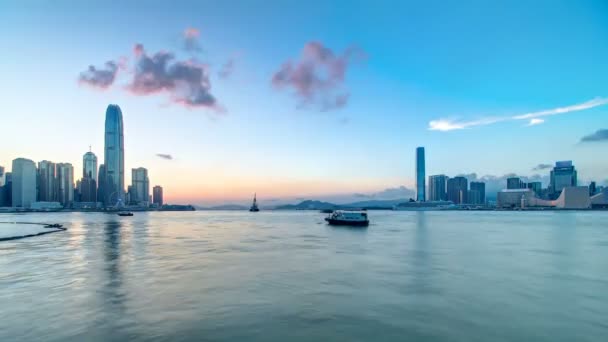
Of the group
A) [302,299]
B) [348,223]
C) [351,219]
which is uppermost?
[302,299]

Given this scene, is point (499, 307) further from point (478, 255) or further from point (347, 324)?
point (478, 255)

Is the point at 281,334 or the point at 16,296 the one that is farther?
the point at 16,296

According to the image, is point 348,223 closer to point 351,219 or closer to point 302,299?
point 351,219

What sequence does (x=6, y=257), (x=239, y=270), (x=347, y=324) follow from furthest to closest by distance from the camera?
(x=6, y=257) < (x=239, y=270) < (x=347, y=324)

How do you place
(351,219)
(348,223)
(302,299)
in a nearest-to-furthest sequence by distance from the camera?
(302,299)
(348,223)
(351,219)

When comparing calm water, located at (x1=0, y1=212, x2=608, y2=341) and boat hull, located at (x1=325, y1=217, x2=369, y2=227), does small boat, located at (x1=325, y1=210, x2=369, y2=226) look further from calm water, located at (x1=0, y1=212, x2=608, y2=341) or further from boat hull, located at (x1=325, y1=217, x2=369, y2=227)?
calm water, located at (x1=0, y1=212, x2=608, y2=341)


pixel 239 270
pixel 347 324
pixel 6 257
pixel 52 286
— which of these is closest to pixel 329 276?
pixel 239 270

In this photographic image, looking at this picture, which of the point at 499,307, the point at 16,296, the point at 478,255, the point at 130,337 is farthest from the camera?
the point at 478,255

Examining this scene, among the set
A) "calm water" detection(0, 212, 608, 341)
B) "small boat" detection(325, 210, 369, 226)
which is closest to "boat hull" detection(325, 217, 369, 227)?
"small boat" detection(325, 210, 369, 226)

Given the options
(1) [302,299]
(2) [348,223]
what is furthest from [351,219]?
(1) [302,299]

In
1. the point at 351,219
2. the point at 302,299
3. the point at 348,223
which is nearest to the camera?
the point at 302,299
